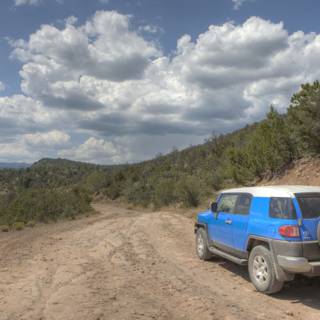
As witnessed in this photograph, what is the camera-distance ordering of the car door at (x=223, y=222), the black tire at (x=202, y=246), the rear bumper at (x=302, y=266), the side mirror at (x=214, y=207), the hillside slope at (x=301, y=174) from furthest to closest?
the hillside slope at (x=301, y=174)
the black tire at (x=202, y=246)
the side mirror at (x=214, y=207)
the car door at (x=223, y=222)
the rear bumper at (x=302, y=266)

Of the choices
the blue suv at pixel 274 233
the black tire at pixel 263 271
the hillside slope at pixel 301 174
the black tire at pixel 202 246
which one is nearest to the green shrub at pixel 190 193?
the hillside slope at pixel 301 174

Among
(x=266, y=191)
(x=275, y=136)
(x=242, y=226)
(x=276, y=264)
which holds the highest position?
(x=275, y=136)

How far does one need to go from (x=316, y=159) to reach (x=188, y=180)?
11061mm

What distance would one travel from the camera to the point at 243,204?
7.73 metres

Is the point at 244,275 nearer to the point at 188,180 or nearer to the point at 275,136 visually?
the point at 275,136

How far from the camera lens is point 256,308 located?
5906 millimetres

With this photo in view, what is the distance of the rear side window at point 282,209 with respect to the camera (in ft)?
21.0

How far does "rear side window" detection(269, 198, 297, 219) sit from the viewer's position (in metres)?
6.39

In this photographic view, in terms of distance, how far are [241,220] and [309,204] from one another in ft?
4.95

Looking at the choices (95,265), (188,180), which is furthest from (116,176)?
(95,265)

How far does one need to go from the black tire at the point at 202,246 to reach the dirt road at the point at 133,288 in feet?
0.79

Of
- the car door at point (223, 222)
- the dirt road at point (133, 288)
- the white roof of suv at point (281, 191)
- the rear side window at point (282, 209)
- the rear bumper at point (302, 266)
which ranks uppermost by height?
the white roof of suv at point (281, 191)

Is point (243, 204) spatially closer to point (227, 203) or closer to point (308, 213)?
point (227, 203)

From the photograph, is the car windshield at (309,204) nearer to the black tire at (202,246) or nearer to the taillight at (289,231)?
the taillight at (289,231)
